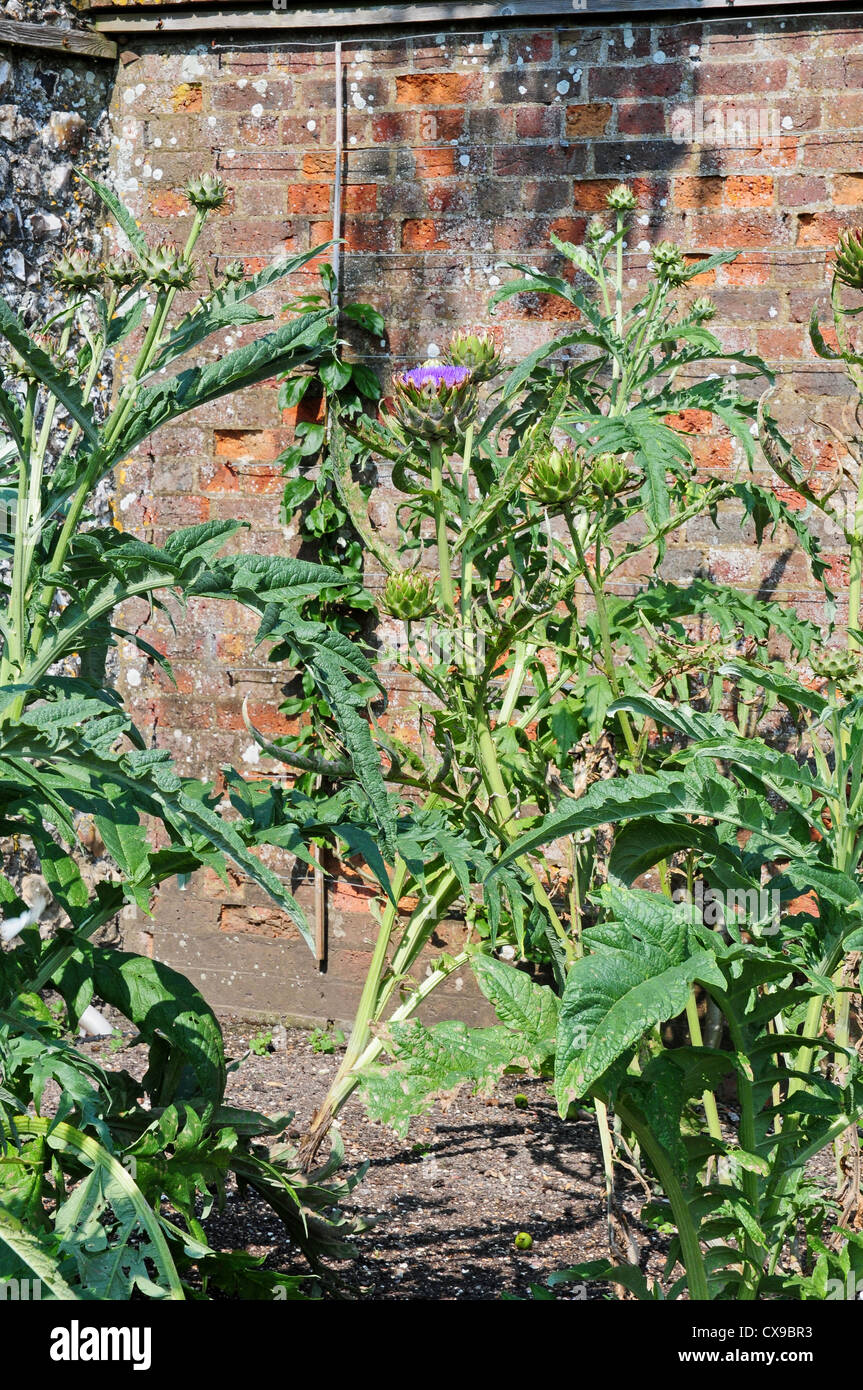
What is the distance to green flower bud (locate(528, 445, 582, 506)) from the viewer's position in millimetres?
1741

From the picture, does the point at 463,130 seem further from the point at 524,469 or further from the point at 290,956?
the point at 290,956

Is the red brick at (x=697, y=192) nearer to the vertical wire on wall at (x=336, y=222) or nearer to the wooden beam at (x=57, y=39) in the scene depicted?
the vertical wire on wall at (x=336, y=222)

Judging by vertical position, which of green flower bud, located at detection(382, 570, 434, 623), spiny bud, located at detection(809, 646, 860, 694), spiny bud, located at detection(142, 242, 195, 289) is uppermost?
spiny bud, located at detection(142, 242, 195, 289)

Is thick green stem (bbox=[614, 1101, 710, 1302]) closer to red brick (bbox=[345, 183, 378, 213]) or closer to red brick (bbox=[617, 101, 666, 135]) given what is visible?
red brick (bbox=[617, 101, 666, 135])

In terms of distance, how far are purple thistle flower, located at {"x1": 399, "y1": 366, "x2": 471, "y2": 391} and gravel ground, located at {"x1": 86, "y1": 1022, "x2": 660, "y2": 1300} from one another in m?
1.37

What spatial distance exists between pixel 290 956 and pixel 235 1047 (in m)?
0.28

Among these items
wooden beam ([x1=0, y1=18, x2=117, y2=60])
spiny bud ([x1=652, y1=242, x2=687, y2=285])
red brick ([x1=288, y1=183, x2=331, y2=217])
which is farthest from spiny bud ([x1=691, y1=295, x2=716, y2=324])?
wooden beam ([x1=0, y1=18, x2=117, y2=60])

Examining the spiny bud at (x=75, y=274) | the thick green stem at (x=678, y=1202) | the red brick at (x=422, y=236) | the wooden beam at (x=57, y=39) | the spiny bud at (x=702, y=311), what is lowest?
the thick green stem at (x=678, y=1202)

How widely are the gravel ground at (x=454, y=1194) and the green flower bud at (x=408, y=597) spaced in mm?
1112

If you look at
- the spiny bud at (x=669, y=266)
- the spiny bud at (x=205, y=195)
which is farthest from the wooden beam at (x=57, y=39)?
the spiny bud at (x=205, y=195)

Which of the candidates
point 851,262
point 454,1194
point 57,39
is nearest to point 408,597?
point 851,262

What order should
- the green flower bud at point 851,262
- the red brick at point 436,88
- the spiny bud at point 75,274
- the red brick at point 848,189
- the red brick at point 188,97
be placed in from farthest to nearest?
the red brick at point 188,97
the red brick at point 436,88
the red brick at point 848,189
the green flower bud at point 851,262
the spiny bud at point 75,274

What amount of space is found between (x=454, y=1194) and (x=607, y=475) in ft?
4.87

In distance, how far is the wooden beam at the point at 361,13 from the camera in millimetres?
2900
